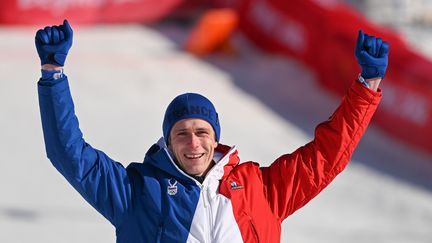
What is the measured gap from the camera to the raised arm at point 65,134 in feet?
10.2

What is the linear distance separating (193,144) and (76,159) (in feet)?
1.28

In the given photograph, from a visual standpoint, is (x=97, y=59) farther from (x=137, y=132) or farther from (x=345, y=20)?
(x=345, y=20)

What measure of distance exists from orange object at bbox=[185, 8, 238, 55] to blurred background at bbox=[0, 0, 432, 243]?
0.06ft

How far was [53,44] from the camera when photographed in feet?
10.2

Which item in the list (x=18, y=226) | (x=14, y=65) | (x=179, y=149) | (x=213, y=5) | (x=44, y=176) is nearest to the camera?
(x=179, y=149)

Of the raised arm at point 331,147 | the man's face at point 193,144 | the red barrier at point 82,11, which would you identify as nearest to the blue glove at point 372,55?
the raised arm at point 331,147

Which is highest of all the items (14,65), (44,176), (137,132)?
(14,65)

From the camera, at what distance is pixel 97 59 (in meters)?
10.7

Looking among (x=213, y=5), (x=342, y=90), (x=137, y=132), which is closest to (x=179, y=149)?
(x=137, y=132)

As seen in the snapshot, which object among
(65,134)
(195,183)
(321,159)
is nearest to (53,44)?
(65,134)

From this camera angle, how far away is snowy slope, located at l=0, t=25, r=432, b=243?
7.26 meters

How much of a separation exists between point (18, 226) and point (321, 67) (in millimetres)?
4747

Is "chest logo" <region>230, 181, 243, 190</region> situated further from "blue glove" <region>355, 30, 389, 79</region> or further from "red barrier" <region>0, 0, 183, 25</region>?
"red barrier" <region>0, 0, 183, 25</region>

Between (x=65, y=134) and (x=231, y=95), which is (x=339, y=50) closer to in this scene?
(x=231, y=95)
